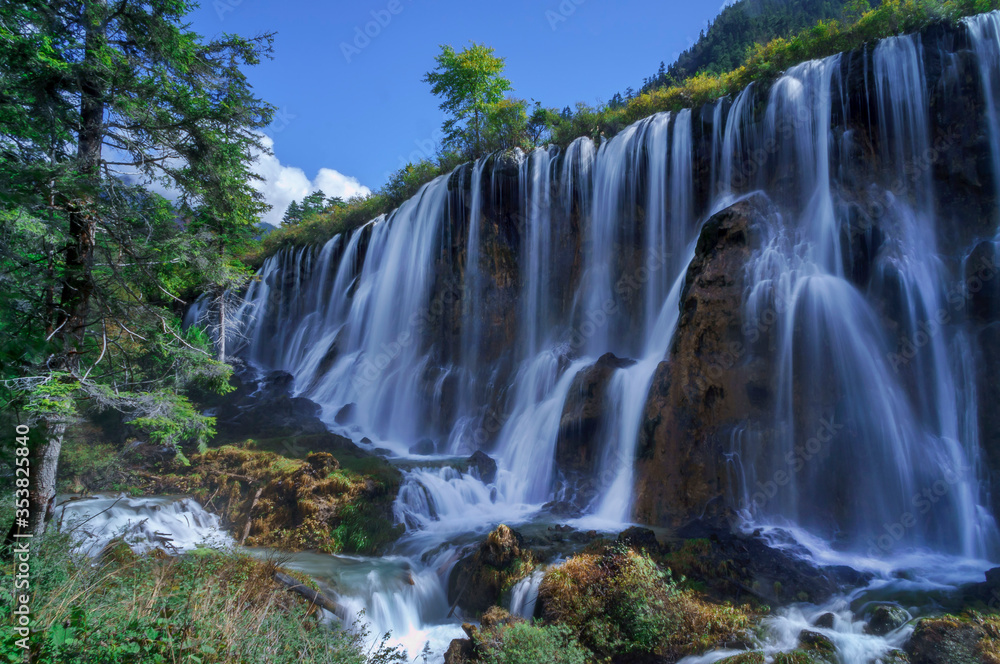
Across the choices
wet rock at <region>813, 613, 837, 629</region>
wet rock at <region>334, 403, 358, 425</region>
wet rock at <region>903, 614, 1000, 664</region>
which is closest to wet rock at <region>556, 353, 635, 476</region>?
wet rock at <region>813, 613, 837, 629</region>

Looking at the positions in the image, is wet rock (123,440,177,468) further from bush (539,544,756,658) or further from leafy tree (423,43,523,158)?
leafy tree (423,43,523,158)

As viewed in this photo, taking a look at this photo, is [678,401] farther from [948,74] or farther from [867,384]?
[948,74]

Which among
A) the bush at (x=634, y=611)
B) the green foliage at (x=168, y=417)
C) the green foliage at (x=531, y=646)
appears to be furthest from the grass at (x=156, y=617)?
the bush at (x=634, y=611)

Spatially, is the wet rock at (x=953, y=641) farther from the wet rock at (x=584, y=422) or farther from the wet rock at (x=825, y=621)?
the wet rock at (x=584, y=422)

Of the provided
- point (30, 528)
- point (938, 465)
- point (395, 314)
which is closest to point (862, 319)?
point (938, 465)

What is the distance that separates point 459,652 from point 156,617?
132 inches

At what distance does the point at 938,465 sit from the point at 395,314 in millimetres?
16956

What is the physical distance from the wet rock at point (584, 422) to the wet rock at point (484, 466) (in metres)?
1.67

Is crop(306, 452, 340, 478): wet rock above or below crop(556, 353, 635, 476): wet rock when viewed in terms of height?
below

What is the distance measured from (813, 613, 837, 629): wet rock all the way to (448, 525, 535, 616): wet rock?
3.56m

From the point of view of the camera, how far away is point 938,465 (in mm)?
8312

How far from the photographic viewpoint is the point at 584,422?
11680 mm

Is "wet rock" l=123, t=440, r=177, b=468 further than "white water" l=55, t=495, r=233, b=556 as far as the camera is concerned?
Yes

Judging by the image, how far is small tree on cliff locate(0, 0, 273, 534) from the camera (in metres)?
5.12
